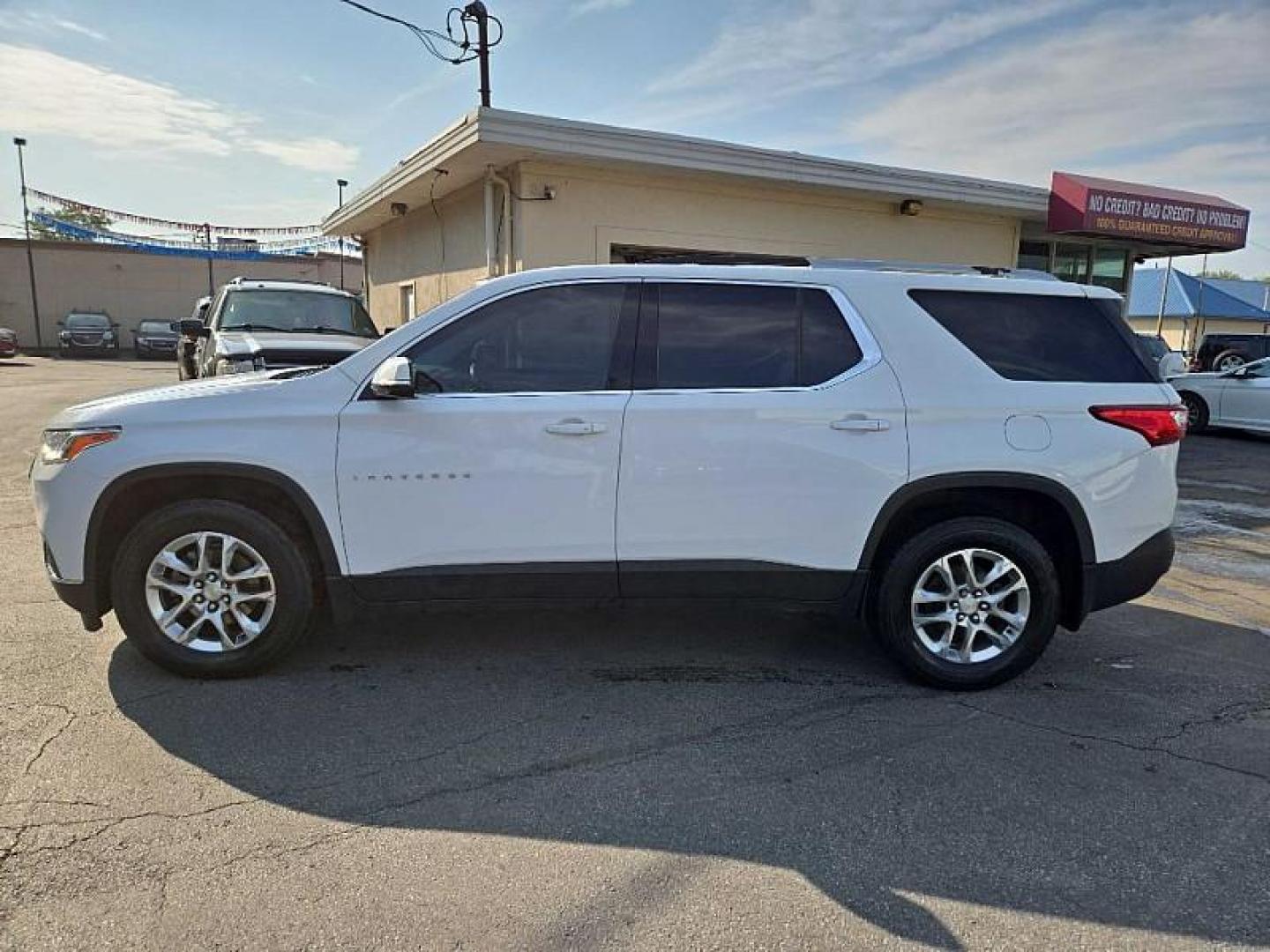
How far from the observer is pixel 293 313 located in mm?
9609

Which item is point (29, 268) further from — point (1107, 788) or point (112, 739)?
point (1107, 788)

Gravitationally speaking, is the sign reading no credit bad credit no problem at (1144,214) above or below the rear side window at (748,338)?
above

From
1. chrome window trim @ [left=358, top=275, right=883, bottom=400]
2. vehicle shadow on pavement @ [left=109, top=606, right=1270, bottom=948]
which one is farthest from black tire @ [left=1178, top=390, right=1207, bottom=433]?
chrome window trim @ [left=358, top=275, right=883, bottom=400]

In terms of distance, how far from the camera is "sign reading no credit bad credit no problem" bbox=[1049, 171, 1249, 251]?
39.7ft

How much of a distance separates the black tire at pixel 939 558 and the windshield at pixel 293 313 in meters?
7.46

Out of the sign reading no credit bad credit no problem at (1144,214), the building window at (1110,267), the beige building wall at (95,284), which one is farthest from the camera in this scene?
the beige building wall at (95,284)

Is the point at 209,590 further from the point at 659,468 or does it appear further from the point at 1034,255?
the point at 1034,255

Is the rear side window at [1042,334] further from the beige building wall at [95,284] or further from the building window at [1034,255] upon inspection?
the beige building wall at [95,284]

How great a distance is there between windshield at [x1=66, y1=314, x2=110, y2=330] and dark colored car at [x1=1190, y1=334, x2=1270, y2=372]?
36.5 m

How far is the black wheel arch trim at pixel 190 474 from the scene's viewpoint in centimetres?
357

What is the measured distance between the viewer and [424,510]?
3.63m

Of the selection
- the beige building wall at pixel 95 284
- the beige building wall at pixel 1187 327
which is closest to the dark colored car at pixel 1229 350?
the beige building wall at pixel 1187 327

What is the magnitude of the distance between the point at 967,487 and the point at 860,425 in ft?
2.00

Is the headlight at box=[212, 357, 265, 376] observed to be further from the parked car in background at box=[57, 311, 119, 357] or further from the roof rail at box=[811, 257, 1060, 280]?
the parked car in background at box=[57, 311, 119, 357]
